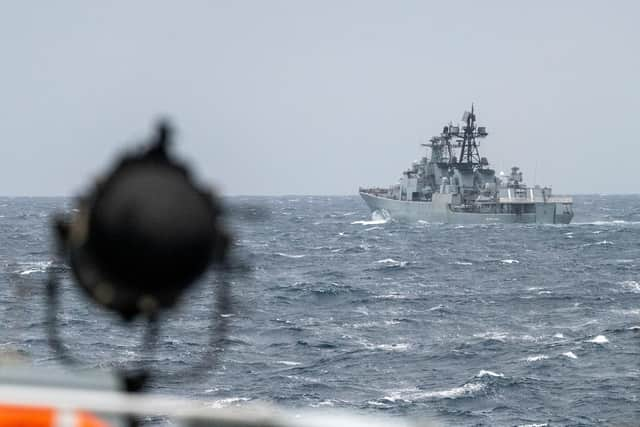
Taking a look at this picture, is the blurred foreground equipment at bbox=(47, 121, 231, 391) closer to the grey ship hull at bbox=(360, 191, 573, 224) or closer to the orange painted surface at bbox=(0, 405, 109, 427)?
the orange painted surface at bbox=(0, 405, 109, 427)

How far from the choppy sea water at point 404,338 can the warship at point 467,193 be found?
36759 millimetres

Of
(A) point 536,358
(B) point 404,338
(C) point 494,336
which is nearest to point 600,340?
(C) point 494,336

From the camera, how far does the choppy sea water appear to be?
26.0 metres

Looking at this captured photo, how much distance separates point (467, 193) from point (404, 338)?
7571 centimetres

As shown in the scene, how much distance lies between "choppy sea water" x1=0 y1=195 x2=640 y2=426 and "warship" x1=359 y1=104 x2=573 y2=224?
36759mm

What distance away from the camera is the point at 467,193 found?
4338 inches

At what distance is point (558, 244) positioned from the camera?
3349 inches

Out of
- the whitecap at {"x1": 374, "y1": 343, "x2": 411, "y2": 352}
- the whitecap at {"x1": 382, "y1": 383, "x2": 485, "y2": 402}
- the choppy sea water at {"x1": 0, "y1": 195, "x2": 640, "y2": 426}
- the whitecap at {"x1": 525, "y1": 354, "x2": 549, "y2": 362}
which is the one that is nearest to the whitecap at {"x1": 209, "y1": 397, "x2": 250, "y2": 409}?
the choppy sea water at {"x1": 0, "y1": 195, "x2": 640, "y2": 426}

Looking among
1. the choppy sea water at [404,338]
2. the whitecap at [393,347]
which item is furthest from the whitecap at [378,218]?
the whitecap at [393,347]

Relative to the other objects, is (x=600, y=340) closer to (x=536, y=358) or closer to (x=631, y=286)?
(x=536, y=358)

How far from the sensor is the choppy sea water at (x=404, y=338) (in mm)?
26000

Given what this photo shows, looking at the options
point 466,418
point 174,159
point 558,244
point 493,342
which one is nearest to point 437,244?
point 558,244

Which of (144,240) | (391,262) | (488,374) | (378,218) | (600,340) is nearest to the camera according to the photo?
(144,240)

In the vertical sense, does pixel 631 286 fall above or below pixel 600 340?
above
